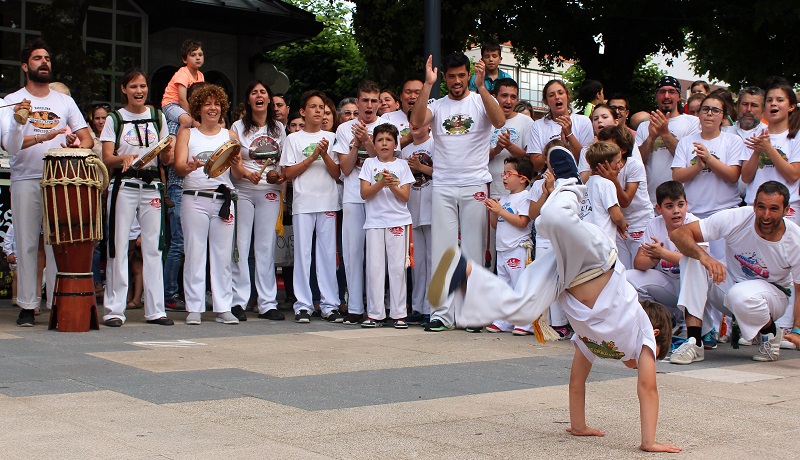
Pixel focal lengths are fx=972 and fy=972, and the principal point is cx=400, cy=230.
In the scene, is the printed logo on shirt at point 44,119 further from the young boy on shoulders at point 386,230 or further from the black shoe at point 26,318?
the young boy on shoulders at point 386,230

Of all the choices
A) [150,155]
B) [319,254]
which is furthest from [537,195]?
[150,155]

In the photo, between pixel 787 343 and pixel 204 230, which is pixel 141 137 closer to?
pixel 204 230

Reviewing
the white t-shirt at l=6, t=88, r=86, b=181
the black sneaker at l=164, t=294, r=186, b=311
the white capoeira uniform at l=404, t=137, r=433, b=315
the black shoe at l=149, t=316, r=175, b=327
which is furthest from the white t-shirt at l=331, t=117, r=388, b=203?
the white t-shirt at l=6, t=88, r=86, b=181

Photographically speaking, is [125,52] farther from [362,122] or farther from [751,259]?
[751,259]

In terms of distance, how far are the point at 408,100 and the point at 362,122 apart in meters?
0.58

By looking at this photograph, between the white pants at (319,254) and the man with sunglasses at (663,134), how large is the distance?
317 centimetres

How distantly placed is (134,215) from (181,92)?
76.3 inches

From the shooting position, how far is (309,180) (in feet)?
32.2

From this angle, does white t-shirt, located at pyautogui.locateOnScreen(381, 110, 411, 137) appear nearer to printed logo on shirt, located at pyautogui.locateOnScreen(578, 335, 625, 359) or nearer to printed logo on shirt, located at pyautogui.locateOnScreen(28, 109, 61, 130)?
printed logo on shirt, located at pyautogui.locateOnScreen(28, 109, 61, 130)

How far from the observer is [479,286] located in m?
4.64

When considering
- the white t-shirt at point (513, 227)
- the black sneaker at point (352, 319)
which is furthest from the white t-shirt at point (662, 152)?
the black sneaker at point (352, 319)

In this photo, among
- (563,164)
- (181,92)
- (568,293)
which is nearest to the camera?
(568,293)

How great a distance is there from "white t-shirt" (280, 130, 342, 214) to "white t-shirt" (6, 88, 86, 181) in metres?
2.17

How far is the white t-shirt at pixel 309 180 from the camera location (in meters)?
9.79
